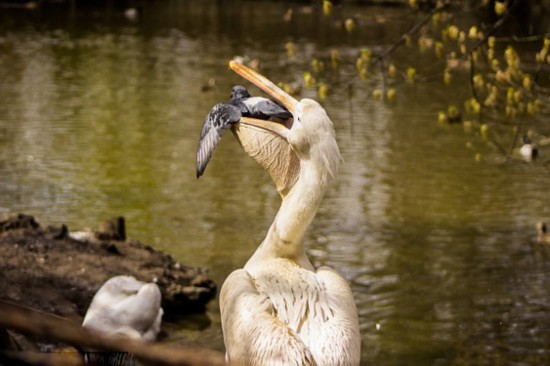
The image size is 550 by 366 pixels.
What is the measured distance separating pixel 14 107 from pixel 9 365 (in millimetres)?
16435

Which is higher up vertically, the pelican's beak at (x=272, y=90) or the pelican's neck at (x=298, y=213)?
the pelican's beak at (x=272, y=90)

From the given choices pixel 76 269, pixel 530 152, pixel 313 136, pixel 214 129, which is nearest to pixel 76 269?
pixel 76 269

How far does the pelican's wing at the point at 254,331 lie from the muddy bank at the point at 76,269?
310cm

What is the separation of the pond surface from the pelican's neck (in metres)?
2.71

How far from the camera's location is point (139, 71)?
74.8 ft

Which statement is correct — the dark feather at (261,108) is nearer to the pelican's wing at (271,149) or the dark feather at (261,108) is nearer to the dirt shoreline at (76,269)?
the pelican's wing at (271,149)

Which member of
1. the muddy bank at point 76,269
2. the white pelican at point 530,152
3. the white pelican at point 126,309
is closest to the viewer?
the white pelican at point 126,309

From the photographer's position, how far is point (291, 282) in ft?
16.0

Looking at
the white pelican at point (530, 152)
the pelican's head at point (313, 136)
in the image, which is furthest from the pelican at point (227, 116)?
the white pelican at point (530, 152)

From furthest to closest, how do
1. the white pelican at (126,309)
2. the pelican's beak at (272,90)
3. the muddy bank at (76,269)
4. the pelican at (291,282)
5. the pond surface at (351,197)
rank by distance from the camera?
the pond surface at (351,197) < the muddy bank at (76,269) < the white pelican at (126,309) < the pelican's beak at (272,90) < the pelican at (291,282)

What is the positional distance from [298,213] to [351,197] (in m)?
7.23

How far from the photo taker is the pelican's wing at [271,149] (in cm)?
530

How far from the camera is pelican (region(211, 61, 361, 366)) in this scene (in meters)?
4.46

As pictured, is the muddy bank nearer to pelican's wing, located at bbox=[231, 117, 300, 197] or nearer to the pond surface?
the pond surface
